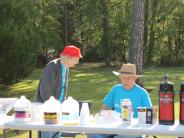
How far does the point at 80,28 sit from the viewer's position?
3606 centimetres

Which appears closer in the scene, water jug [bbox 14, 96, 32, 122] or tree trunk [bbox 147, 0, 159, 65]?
water jug [bbox 14, 96, 32, 122]

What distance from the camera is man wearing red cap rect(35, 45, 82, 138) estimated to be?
575 cm

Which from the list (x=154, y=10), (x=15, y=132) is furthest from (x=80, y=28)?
(x=15, y=132)

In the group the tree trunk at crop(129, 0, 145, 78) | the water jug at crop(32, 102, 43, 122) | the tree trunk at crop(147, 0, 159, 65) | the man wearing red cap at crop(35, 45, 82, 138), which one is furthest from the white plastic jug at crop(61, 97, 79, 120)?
the tree trunk at crop(147, 0, 159, 65)

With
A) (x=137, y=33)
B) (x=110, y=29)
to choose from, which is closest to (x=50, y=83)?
(x=137, y=33)

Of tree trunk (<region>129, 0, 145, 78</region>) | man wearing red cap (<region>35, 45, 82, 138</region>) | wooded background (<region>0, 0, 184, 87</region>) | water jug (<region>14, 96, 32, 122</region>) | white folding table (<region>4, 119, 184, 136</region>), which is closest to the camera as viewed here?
white folding table (<region>4, 119, 184, 136</region>)

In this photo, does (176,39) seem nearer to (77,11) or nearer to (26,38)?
(77,11)

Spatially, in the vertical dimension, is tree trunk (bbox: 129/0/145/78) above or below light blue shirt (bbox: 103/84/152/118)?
above

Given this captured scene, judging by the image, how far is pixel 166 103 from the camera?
4379mm

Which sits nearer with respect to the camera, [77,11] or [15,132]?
[15,132]

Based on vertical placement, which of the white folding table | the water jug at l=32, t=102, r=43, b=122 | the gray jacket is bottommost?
the white folding table

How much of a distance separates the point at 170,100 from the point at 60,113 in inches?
41.9

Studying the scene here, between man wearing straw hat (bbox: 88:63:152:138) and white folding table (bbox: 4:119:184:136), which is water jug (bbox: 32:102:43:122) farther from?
man wearing straw hat (bbox: 88:63:152:138)

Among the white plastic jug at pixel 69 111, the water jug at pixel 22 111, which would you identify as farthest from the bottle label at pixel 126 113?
the water jug at pixel 22 111
